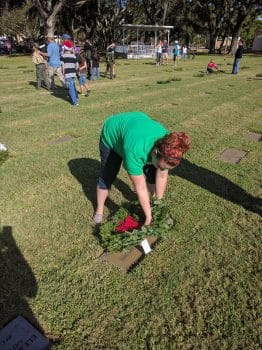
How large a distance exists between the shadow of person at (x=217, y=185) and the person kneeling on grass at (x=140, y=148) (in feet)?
4.68

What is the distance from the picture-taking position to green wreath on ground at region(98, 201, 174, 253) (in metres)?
3.23

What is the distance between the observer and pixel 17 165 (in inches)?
214

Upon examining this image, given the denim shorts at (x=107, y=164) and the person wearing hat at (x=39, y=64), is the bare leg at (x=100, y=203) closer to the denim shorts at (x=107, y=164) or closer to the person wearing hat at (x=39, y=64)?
the denim shorts at (x=107, y=164)

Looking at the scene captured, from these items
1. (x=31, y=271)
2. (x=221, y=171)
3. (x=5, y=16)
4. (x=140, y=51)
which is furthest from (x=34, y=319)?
(x=5, y=16)

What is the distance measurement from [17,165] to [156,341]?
4091 mm

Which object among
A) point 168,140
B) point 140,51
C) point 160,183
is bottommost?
point 140,51

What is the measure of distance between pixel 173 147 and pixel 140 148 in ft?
1.15

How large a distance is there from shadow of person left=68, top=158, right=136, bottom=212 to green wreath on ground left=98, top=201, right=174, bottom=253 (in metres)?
0.65

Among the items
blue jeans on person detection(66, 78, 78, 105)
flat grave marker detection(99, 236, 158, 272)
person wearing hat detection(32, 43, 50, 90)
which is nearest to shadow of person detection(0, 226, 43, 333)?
flat grave marker detection(99, 236, 158, 272)

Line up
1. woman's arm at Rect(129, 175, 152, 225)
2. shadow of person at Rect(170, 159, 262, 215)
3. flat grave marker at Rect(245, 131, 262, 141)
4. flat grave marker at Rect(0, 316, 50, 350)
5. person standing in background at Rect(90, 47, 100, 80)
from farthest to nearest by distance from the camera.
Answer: person standing in background at Rect(90, 47, 100, 80)
flat grave marker at Rect(245, 131, 262, 141)
shadow of person at Rect(170, 159, 262, 215)
woman's arm at Rect(129, 175, 152, 225)
flat grave marker at Rect(0, 316, 50, 350)

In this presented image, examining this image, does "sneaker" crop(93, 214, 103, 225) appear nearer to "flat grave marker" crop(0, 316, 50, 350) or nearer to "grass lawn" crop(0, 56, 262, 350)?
"grass lawn" crop(0, 56, 262, 350)

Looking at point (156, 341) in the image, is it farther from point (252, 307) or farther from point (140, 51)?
point (140, 51)

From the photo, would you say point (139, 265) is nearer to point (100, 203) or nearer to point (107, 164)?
point (100, 203)

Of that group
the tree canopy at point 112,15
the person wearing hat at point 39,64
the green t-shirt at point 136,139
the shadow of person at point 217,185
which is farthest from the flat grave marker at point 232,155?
the tree canopy at point 112,15
